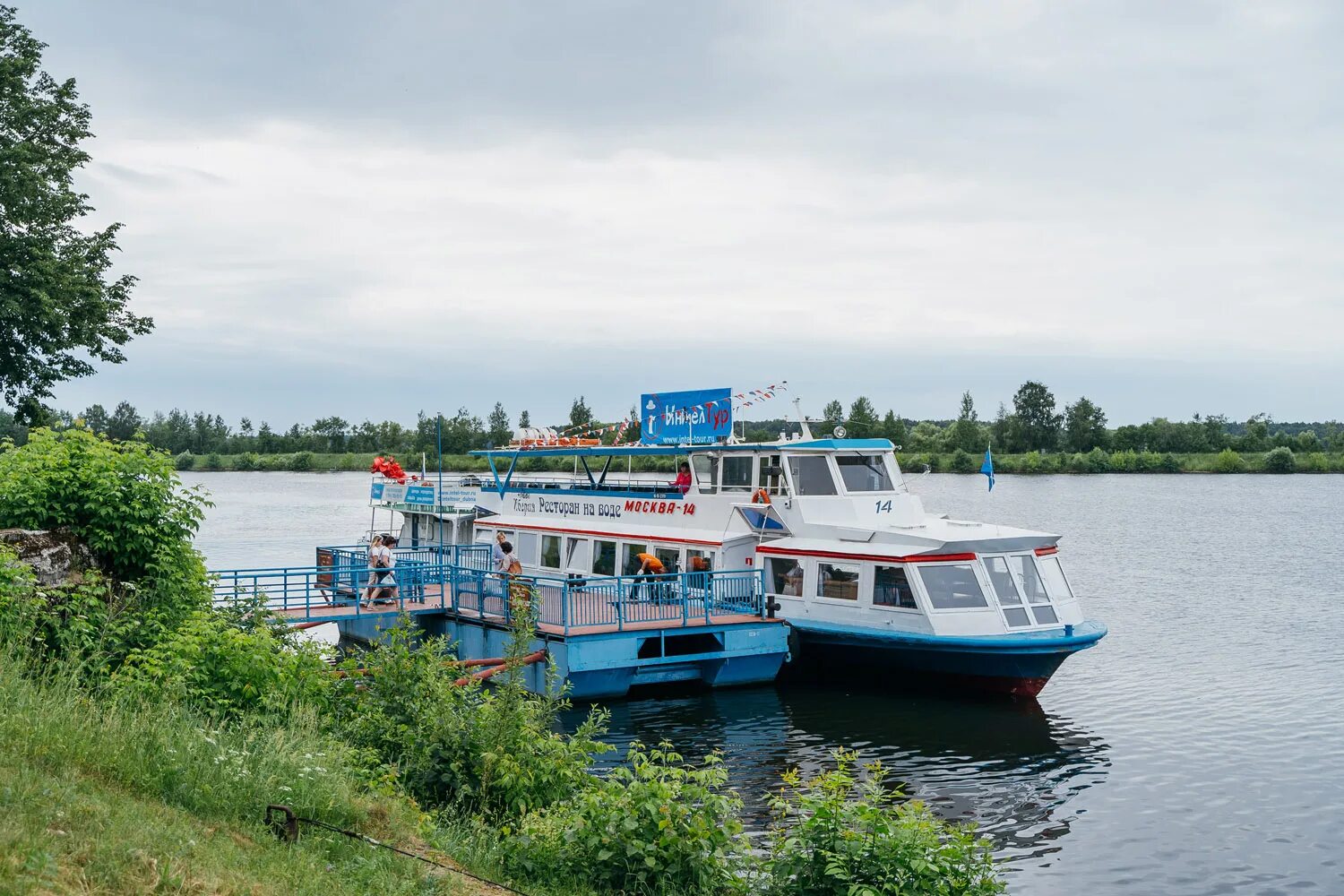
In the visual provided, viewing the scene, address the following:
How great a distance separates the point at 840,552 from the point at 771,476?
2.82 metres

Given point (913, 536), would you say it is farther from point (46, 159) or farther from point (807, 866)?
point (46, 159)

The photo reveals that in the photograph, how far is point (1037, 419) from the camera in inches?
5487

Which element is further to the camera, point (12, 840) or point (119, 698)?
point (119, 698)

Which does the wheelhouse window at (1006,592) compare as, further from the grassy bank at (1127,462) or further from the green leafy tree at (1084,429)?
the green leafy tree at (1084,429)

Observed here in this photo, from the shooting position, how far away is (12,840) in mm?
6613

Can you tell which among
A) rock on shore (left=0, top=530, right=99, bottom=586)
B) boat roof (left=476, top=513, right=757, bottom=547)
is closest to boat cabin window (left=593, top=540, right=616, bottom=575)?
boat roof (left=476, top=513, right=757, bottom=547)

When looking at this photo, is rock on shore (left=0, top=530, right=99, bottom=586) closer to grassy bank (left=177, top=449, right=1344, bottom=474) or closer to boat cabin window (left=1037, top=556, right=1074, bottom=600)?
boat cabin window (left=1037, top=556, right=1074, bottom=600)

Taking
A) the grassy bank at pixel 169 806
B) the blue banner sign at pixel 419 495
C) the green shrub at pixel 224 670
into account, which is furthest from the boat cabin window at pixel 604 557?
the grassy bank at pixel 169 806

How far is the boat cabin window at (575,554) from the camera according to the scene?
27.0 metres

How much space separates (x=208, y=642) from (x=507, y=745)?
3.51 metres

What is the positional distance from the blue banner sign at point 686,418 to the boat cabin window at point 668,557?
100 inches

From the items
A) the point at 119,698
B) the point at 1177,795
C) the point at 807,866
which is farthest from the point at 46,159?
the point at 1177,795

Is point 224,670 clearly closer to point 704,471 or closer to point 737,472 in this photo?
point 737,472

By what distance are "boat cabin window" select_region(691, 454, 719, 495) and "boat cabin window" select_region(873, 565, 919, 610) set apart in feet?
16.7
